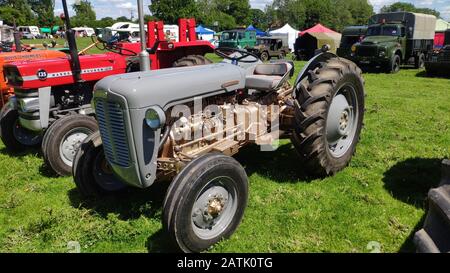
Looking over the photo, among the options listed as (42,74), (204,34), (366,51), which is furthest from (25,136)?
(204,34)

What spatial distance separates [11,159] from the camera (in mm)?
4992

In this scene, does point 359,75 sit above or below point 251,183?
above

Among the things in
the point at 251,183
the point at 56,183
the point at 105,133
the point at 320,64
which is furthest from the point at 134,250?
the point at 320,64

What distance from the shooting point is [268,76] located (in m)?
4.04

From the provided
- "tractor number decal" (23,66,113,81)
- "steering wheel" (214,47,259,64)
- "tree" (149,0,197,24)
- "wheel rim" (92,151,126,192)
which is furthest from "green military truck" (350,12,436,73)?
"tree" (149,0,197,24)

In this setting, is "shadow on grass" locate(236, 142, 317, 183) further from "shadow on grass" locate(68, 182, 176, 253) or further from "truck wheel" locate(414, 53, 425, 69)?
"truck wheel" locate(414, 53, 425, 69)

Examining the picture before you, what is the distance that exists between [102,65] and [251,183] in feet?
9.99

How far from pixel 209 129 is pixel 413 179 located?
2258mm

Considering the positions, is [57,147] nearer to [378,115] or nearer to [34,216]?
[34,216]

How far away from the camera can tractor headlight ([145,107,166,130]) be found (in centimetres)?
271

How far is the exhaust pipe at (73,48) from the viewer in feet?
15.6

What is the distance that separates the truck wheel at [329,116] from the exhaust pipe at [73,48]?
9.84 ft

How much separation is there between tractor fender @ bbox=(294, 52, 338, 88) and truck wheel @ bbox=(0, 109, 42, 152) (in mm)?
3849

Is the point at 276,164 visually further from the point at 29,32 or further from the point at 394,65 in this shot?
the point at 29,32
